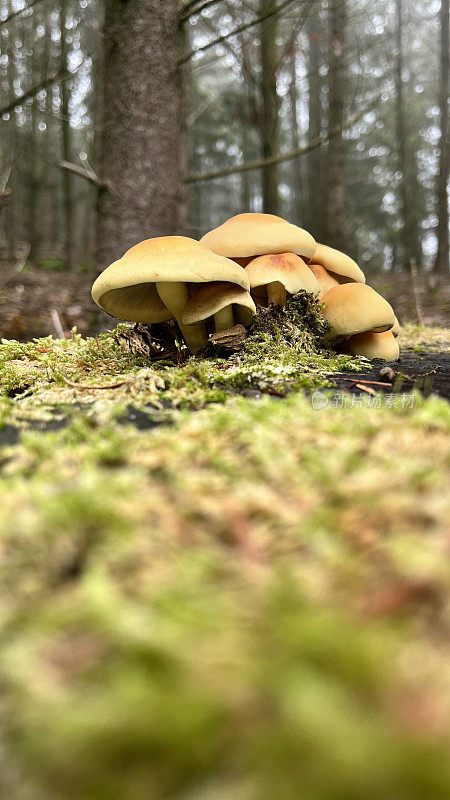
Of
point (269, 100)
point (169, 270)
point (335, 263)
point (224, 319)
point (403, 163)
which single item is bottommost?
point (224, 319)

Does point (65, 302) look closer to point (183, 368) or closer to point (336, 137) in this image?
point (336, 137)

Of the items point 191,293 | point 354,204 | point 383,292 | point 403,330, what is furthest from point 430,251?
point 191,293

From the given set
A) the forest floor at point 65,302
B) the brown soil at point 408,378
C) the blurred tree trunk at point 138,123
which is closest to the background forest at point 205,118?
the blurred tree trunk at point 138,123

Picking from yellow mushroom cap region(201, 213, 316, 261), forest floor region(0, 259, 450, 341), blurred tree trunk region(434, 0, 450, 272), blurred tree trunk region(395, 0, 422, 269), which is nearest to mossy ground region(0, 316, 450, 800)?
yellow mushroom cap region(201, 213, 316, 261)

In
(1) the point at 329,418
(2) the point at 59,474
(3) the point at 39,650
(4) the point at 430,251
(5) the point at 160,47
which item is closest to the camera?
(3) the point at 39,650

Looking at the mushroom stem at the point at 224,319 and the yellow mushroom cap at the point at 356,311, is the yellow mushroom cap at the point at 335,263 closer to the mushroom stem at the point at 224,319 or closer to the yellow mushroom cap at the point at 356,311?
the yellow mushroom cap at the point at 356,311

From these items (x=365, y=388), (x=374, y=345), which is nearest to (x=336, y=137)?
(x=374, y=345)

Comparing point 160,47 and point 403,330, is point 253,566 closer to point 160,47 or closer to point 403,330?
point 403,330
